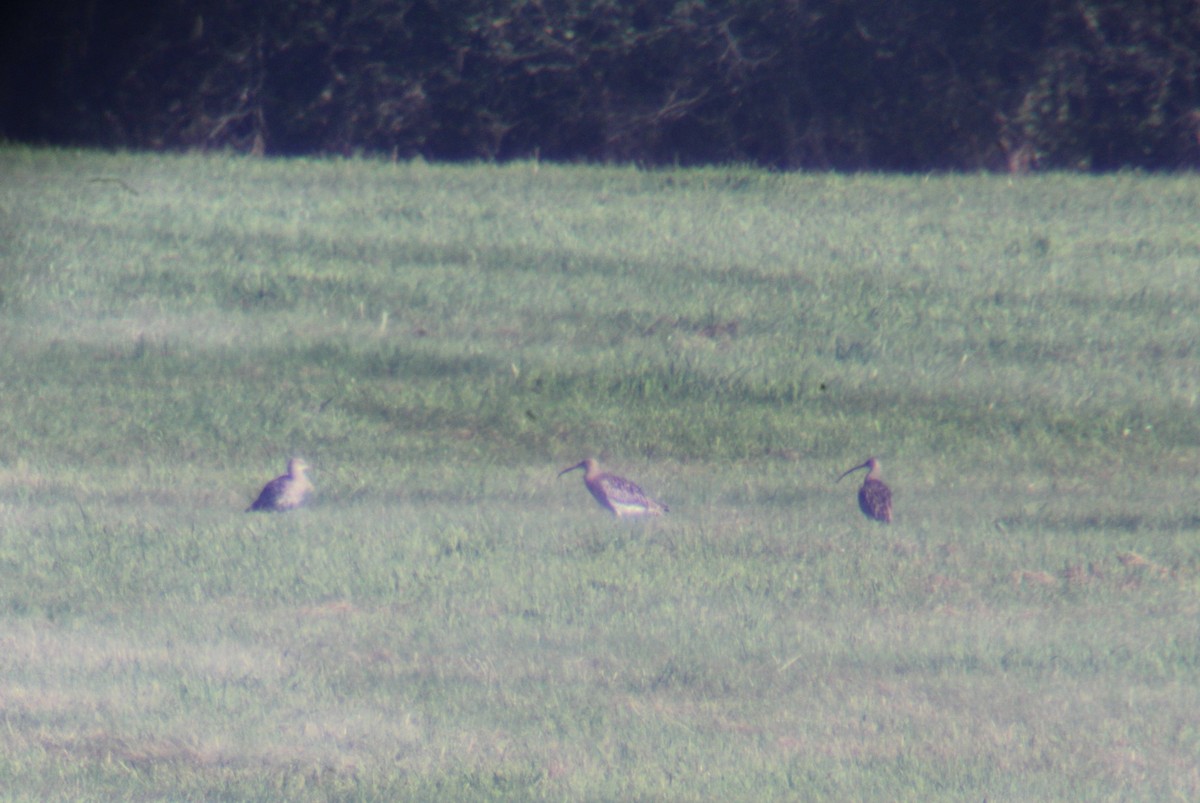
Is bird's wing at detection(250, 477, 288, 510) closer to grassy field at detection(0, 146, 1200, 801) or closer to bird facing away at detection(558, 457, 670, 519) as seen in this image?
grassy field at detection(0, 146, 1200, 801)

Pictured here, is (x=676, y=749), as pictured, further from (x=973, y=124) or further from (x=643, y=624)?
(x=973, y=124)

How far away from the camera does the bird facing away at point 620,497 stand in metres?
7.47

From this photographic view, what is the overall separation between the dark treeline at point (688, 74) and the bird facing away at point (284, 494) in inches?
327

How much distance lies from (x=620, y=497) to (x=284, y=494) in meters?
1.64

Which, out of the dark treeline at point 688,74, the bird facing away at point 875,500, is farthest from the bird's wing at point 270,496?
the dark treeline at point 688,74

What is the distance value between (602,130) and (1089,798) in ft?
37.6

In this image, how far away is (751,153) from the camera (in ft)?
49.5

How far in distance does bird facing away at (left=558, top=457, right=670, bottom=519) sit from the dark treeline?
7965 millimetres

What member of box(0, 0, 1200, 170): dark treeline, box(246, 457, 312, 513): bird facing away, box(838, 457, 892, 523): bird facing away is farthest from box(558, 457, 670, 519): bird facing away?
box(0, 0, 1200, 170): dark treeline

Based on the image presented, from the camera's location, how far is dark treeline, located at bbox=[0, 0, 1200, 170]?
1473 centimetres

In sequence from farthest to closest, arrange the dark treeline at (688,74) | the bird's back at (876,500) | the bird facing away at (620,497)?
→ 1. the dark treeline at (688,74)
2. the bird facing away at (620,497)
3. the bird's back at (876,500)

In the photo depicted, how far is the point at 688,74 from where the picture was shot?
1488 centimetres

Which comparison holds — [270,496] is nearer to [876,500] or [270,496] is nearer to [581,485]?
[581,485]

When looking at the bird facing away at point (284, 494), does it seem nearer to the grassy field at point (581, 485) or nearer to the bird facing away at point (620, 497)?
the grassy field at point (581, 485)
